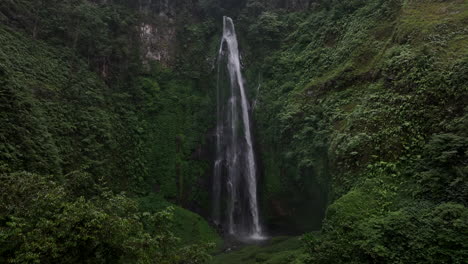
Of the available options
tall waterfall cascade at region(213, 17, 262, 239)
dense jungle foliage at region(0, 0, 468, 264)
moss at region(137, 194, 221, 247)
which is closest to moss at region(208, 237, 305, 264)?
dense jungle foliage at region(0, 0, 468, 264)

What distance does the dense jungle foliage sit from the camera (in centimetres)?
845


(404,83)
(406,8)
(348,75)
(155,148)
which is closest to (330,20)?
(406,8)

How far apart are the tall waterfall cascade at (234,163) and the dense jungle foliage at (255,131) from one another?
890 millimetres

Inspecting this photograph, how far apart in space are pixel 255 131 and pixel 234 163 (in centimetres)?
306

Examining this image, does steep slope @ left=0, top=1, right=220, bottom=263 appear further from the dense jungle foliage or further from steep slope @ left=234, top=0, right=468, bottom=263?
steep slope @ left=234, top=0, right=468, bottom=263

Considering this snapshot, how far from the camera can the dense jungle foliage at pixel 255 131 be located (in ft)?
27.7

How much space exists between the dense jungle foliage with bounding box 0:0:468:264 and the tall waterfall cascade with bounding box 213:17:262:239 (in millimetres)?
890

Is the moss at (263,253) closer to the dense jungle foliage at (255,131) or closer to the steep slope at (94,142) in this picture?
the dense jungle foliage at (255,131)

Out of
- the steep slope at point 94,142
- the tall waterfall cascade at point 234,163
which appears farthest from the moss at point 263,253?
the tall waterfall cascade at point 234,163

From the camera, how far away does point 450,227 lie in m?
8.34

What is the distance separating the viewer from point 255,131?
2509 centimetres

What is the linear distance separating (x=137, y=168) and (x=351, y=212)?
15.5 meters

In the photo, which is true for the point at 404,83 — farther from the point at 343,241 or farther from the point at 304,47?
the point at 304,47

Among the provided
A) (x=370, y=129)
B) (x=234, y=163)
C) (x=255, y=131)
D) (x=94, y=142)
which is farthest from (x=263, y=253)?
(x=94, y=142)
